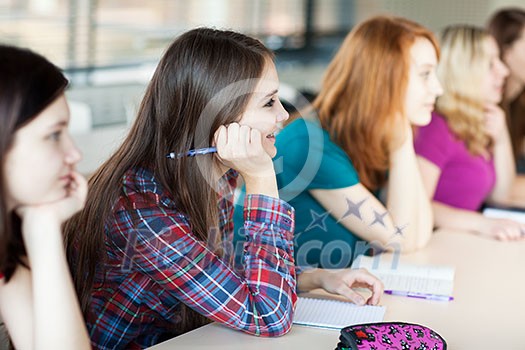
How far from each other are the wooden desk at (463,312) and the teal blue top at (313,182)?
0.21 m

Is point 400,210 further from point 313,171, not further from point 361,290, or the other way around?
point 361,290

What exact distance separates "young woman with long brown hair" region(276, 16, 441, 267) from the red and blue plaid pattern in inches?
21.3

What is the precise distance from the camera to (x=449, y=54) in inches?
110

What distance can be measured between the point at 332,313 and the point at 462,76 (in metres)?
1.43

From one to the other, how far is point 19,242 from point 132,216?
0.28 meters

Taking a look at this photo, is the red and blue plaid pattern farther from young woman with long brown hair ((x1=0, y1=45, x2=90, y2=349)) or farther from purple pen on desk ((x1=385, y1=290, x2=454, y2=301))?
purple pen on desk ((x1=385, y1=290, x2=454, y2=301))

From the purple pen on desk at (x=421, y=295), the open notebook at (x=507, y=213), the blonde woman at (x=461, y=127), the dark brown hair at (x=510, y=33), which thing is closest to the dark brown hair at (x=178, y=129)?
the purple pen on desk at (x=421, y=295)

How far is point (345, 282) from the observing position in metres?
1.74

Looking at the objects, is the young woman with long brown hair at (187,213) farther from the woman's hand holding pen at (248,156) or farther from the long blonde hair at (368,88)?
the long blonde hair at (368,88)

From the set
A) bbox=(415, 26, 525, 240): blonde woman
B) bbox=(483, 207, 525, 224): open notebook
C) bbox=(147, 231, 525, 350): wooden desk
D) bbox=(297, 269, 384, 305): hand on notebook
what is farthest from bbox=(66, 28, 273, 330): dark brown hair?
bbox=(483, 207, 525, 224): open notebook

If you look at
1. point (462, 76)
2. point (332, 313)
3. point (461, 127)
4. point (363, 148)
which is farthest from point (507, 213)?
point (332, 313)

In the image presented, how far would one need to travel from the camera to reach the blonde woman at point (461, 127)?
269 centimetres

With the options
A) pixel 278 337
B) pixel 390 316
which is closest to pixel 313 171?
pixel 390 316

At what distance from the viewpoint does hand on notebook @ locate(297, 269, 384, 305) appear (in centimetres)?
170
